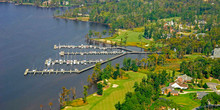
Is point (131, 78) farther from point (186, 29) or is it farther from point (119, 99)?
point (186, 29)

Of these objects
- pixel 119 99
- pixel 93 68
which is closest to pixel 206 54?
pixel 93 68

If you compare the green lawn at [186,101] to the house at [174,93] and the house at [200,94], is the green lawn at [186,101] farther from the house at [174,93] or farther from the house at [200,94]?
the house at [200,94]

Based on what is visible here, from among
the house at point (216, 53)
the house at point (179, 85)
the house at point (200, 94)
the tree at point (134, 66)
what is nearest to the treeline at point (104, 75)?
the tree at point (134, 66)

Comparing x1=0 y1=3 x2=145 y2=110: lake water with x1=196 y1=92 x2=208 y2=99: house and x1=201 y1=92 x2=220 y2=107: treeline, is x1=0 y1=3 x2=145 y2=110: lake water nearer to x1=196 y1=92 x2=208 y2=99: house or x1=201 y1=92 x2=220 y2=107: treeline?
x1=196 y1=92 x2=208 y2=99: house

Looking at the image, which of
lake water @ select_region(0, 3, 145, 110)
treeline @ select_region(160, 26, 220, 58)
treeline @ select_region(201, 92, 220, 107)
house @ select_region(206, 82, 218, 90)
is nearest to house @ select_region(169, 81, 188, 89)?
house @ select_region(206, 82, 218, 90)

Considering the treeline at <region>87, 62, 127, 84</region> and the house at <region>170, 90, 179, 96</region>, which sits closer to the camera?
the house at <region>170, 90, 179, 96</region>

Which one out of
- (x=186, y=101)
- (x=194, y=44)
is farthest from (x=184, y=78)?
(x=194, y=44)
